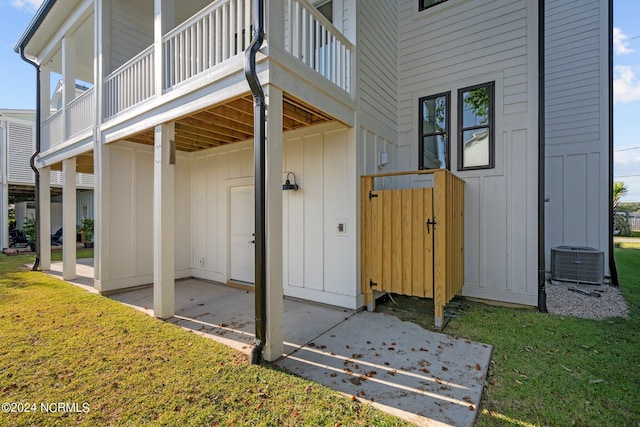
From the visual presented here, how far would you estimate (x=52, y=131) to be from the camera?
770cm

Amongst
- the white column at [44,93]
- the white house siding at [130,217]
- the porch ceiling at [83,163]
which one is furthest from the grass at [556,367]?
the white column at [44,93]

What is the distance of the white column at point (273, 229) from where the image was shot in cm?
301

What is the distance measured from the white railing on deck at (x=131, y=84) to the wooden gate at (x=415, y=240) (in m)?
3.96

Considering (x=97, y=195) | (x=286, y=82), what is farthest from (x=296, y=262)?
(x=97, y=195)

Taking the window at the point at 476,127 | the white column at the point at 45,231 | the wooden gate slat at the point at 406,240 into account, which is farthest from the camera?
the white column at the point at 45,231

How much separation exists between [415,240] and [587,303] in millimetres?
3341

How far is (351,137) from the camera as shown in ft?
15.1

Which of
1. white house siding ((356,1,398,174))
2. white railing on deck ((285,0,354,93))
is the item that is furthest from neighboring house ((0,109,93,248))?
white house siding ((356,1,398,174))

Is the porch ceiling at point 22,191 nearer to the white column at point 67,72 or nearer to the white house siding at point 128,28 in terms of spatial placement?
the white column at point 67,72

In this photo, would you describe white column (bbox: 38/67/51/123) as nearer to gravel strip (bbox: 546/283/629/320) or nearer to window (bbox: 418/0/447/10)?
window (bbox: 418/0/447/10)

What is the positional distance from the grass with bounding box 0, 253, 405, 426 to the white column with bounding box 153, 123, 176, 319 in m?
0.33

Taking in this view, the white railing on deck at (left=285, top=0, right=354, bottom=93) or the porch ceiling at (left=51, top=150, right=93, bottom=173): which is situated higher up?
the white railing on deck at (left=285, top=0, right=354, bottom=93)

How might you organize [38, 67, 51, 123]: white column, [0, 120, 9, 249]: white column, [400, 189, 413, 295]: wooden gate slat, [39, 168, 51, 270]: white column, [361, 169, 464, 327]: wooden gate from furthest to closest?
[0, 120, 9, 249]: white column
[38, 67, 51, 123]: white column
[39, 168, 51, 270]: white column
[400, 189, 413, 295]: wooden gate slat
[361, 169, 464, 327]: wooden gate

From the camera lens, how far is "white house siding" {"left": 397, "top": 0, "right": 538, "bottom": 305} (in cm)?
464
